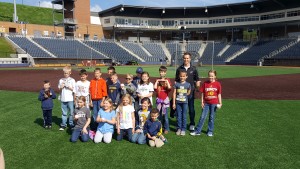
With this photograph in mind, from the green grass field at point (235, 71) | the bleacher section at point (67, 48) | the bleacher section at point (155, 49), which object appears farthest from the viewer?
the bleacher section at point (155, 49)

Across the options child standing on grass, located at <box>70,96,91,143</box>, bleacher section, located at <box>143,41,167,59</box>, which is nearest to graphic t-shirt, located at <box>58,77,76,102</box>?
child standing on grass, located at <box>70,96,91,143</box>

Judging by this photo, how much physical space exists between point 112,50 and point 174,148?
5817 cm

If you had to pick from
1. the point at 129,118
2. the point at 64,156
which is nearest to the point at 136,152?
the point at 129,118

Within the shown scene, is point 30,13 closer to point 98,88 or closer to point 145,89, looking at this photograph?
point 98,88

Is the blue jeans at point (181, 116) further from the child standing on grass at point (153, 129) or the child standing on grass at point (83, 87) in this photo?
the child standing on grass at point (83, 87)

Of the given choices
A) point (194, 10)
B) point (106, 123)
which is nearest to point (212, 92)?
point (106, 123)

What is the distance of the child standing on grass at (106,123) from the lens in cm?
664

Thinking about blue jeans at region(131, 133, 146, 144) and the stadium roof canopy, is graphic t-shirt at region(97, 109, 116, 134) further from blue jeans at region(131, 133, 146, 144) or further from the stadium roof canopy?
the stadium roof canopy

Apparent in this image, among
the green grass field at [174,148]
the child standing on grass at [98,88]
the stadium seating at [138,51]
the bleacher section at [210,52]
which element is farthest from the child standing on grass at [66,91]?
the stadium seating at [138,51]

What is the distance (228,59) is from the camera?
196 ft

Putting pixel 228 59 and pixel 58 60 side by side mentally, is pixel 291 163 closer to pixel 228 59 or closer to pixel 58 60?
pixel 58 60

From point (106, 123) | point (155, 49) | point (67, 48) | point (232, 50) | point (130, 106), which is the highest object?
point (155, 49)

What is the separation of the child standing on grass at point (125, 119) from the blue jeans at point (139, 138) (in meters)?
0.18

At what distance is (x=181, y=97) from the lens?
24.1 feet
